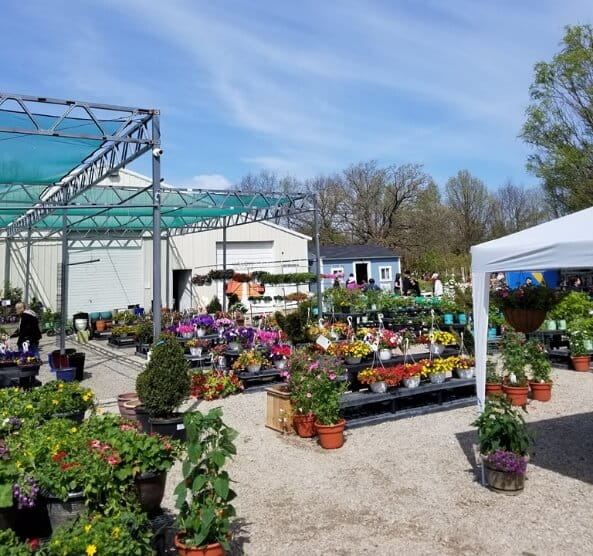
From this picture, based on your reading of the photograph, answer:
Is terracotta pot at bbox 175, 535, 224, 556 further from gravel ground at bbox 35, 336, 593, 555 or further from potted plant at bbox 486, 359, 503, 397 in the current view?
potted plant at bbox 486, 359, 503, 397

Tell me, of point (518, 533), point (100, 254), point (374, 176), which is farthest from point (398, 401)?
point (374, 176)

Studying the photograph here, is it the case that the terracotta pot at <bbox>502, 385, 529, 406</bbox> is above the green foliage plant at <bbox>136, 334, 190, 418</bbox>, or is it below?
below

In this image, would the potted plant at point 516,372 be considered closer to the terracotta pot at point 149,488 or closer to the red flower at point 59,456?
the terracotta pot at point 149,488

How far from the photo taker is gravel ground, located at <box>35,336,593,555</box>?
3.81m

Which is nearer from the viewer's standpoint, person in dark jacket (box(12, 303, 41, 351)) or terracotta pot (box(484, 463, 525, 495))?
terracotta pot (box(484, 463, 525, 495))

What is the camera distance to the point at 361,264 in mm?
30453

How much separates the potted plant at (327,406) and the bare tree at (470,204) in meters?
40.4

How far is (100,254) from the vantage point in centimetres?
2117

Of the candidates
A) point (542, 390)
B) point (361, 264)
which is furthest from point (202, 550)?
point (361, 264)

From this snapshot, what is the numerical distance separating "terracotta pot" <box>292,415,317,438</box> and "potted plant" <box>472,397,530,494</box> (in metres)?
2.10

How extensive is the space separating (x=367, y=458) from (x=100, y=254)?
698 inches

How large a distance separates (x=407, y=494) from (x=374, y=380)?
2.58 m

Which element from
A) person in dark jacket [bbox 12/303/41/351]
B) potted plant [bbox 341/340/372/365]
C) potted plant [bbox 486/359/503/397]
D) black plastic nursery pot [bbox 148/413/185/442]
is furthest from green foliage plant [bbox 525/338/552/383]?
person in dark jacket [bbox 12/303/41/351]

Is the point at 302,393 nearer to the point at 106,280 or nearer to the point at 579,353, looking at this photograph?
the point at 579,353
